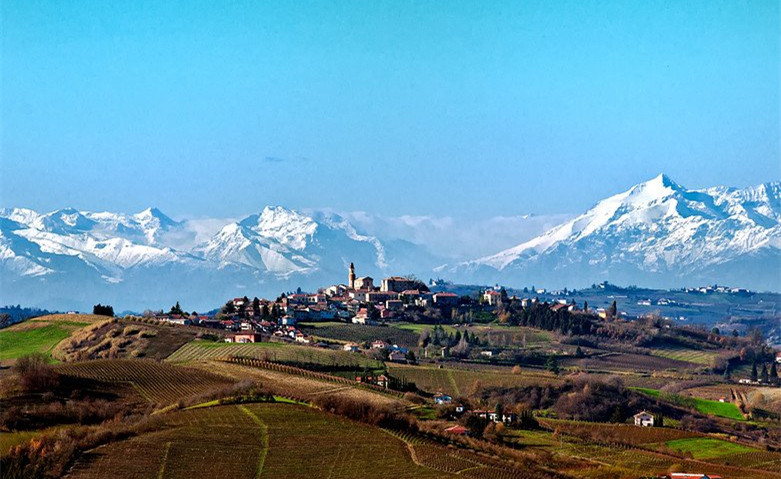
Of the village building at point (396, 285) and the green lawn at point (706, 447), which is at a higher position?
the village building at point (396, 285)

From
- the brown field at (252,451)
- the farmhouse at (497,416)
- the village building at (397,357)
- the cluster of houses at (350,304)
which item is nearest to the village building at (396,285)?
the cluster of houses at (350,304)

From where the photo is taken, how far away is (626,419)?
3243 inches

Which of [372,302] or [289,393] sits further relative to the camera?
[372,302]

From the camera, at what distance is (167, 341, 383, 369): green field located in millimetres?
89312

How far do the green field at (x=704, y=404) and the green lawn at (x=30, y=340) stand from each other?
4889 cm

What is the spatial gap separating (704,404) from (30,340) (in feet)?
186

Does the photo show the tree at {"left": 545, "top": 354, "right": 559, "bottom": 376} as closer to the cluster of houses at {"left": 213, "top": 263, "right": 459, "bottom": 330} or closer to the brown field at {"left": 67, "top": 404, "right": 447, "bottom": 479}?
the cluster of houses at {"left": 213, "top": 263, "right": 459, "bottom": 330}

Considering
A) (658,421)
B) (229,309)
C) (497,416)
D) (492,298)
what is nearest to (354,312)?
(229,309)

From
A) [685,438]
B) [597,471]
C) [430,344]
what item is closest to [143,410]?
[597,471]

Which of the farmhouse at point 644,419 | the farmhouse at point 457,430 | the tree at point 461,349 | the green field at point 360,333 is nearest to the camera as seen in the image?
the farmhouse at point 457,430

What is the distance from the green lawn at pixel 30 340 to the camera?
9662cm

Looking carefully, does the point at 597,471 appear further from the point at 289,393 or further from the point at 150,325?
the point at 150,325

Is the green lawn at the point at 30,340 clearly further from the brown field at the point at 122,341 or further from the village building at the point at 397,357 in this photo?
the village building at the point at 397,357

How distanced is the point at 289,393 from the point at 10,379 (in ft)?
47.8
